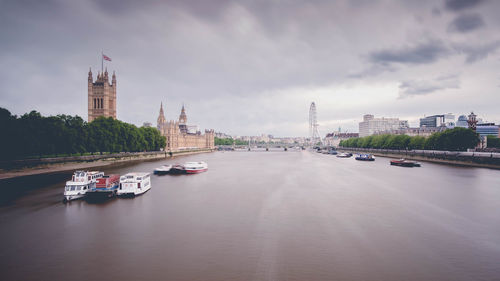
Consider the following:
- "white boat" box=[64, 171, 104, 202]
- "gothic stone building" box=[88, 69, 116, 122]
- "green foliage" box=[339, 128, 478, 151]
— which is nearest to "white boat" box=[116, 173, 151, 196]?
"white boat" box=[64, 171, 104, 202]

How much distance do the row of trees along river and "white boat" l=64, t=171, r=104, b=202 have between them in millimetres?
27171

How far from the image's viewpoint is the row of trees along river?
48.5m

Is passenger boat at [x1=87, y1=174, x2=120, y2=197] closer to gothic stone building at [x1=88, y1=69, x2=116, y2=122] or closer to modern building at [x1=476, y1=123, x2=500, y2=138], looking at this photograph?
gothic stone building at [x1=88, y1=69, x2=116, y2=122]

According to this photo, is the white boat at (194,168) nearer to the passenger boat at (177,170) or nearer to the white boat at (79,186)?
the passenger boat at (177,170)

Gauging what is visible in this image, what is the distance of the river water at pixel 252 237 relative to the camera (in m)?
14.0

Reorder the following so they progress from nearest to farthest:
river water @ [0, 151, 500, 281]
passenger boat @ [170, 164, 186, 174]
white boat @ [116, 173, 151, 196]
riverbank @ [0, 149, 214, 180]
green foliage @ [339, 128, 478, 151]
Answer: river water @ [0, 151, 500, 281], white boat @ [116, 173, 151, 196], riverbank @ [0, 149, 214, 180], passenger boat @ [170, 164, 186, 174], green foliage @ [339, 128, 478, 151]

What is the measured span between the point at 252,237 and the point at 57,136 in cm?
5679

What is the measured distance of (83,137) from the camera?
67938 millimetres

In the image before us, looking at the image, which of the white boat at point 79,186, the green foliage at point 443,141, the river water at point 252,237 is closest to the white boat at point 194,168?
the river water at point 252,237

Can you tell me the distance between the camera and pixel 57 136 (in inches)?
2271

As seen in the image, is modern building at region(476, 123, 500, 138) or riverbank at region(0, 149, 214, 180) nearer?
riverbank at region(0, 149, 214, 180)

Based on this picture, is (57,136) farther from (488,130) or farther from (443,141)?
(488,130)

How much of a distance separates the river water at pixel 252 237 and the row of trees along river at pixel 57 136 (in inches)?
858

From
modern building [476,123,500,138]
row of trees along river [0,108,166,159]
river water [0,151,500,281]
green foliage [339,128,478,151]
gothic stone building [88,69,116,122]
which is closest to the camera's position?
river water [0,151,500,281]
